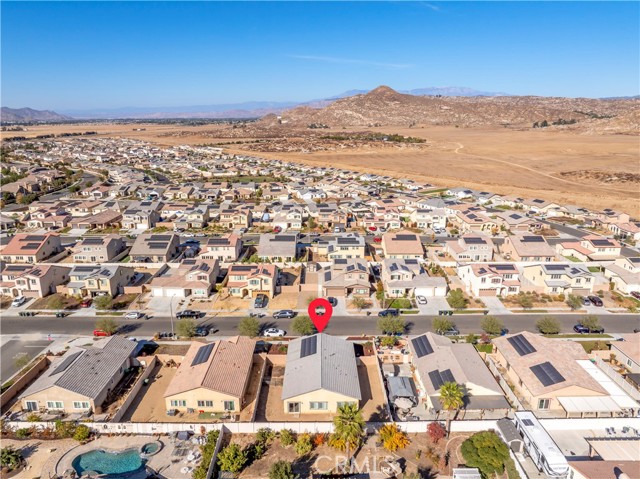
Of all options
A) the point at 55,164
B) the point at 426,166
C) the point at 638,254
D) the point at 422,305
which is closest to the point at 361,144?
the point at 426,166

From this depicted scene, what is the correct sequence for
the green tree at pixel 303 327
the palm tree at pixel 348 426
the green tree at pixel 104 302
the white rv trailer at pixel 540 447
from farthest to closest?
the green tree at pixel 104 302, the green tree at pixel 303 327, the palm tree at pixel 348 426, the white rv trailer at pixel 540 447

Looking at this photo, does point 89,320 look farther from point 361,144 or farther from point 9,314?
point 361,144

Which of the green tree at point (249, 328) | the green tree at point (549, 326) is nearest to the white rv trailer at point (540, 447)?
the green tree at point (549, 326)

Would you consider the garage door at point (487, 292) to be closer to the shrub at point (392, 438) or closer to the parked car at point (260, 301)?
the parked car at point (260, 301)

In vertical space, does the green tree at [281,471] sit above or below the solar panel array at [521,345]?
below

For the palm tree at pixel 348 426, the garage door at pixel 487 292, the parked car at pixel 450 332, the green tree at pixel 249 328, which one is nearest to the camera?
the palm tree at pixel 348 426

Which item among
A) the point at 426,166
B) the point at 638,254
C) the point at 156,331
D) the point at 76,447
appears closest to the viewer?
the point at 76,447

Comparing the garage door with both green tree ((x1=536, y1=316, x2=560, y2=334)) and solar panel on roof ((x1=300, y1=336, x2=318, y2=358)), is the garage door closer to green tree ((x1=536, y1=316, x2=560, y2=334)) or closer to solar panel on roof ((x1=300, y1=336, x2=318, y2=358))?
green tree ((x1=536, y1=316, x2=560, y2=334))

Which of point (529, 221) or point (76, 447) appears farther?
point (529, 221)

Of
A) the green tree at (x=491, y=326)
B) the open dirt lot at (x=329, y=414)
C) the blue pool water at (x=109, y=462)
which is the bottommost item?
the open dirt lot at (x=329, y=414)
